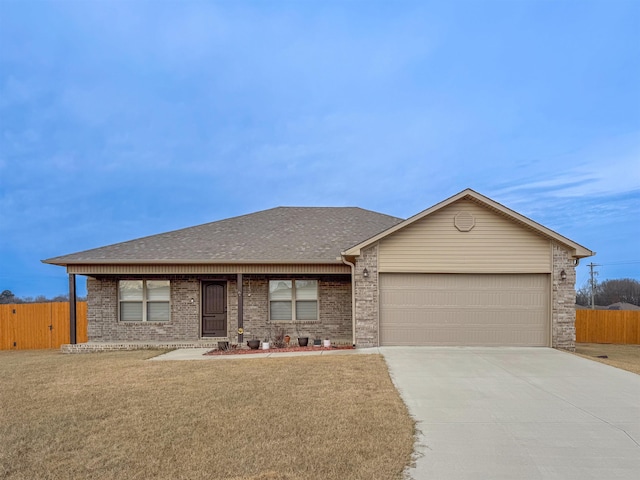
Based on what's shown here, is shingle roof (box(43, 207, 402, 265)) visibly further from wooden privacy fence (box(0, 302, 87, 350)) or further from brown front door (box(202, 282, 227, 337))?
wooden privacy fence (box(0, 302, 87, 350))

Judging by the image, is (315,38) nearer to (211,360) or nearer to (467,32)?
(467,32)

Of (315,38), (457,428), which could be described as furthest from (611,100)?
(457,428)

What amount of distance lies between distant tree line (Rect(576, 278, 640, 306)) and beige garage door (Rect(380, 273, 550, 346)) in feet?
139

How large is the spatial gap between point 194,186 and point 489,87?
3990cm

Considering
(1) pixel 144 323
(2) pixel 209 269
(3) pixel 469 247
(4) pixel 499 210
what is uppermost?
(4) pixel 499 210

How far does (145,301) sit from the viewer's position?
15.6m

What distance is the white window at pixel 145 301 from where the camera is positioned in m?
15.6

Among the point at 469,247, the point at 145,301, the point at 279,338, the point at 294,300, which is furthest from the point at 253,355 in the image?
the point at 469,247

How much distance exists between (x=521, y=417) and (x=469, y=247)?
284 inches

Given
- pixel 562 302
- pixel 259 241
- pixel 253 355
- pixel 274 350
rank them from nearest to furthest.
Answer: pixel 253 355
pixel 562 302
pixel 274 350
pixel 259 241

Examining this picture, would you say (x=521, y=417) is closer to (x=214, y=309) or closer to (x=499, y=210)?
(x=499, y=210)

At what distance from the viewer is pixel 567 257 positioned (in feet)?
42.1

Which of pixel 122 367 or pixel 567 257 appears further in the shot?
pixel 567 257

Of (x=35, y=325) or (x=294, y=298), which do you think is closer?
(x=294, y=298)
